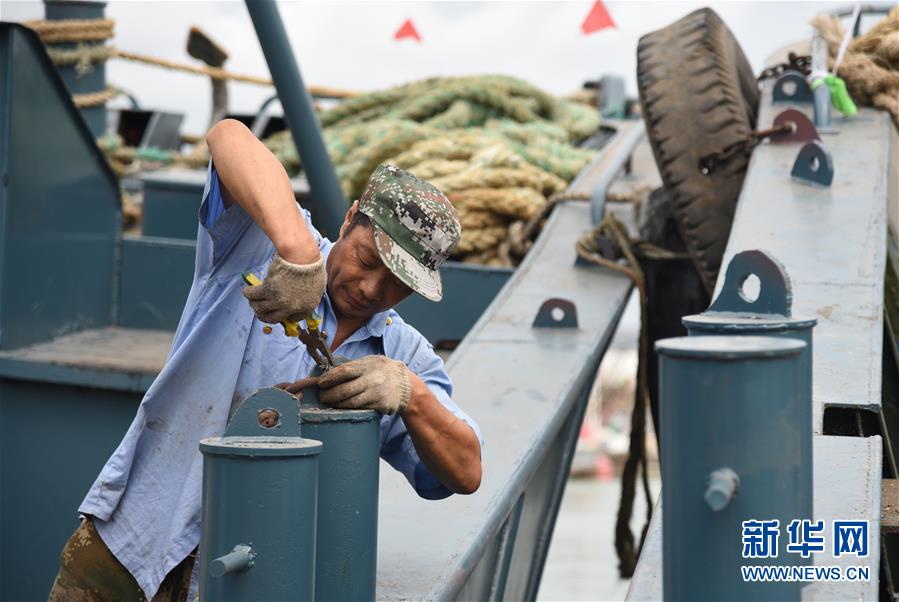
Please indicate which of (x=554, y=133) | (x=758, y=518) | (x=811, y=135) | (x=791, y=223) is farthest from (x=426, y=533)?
(x=554, y=133)

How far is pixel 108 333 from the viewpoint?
16.1 feet

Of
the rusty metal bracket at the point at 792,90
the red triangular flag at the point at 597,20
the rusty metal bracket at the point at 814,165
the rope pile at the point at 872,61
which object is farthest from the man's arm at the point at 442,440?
the red triangular flag at the point at 597,20

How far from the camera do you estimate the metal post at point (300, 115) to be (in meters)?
4.52

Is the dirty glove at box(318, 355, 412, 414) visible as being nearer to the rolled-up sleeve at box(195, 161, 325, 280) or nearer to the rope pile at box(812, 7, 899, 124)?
the rolled-up sleeve at box(195, 161, 325, 280)

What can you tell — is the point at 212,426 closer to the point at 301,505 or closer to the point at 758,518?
the point at 301,505

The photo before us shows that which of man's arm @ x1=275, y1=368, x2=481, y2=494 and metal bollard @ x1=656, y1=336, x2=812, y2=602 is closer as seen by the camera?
metal bollard @ x1=656, y1=336, x2=812, y2=602

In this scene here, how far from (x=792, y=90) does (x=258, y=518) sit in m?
2.98

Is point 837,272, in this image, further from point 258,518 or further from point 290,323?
point 258,518

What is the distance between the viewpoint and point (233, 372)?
8.01 feet

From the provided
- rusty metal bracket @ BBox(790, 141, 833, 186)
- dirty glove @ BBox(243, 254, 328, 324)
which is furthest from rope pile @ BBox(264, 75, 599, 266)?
dirty glove @ BBox(243, 254, 328, 324)

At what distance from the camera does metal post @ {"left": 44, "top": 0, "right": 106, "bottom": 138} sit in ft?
26.2

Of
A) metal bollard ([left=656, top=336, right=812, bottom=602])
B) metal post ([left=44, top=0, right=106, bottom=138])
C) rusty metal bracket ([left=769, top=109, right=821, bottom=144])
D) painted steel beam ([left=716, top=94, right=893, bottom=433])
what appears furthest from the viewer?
metal post ([left=44, top=0, right=106, bottom=138])

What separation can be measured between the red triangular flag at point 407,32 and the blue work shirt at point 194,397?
760 centimetres

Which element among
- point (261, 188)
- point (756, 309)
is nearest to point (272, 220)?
point (261, 188)
